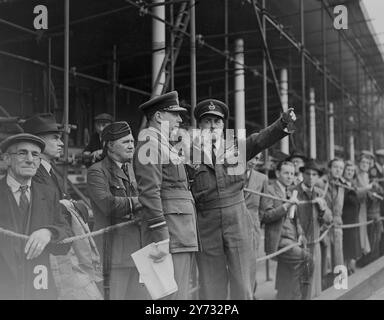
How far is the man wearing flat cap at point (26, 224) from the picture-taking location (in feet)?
7.11

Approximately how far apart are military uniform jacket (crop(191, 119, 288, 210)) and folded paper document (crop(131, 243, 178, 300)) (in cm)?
55

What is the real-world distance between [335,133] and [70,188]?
12.9 meters

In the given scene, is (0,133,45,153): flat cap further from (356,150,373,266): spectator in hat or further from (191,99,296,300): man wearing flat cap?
(356,150,373,266): spectator in hat

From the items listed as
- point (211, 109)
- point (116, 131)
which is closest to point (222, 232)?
point (211, 109)

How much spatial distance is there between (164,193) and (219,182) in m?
0.43

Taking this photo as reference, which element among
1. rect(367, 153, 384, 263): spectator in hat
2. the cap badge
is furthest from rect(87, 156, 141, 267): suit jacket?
rect(367, 153, 384, 263): spectator in hat

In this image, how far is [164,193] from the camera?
8.18 ft

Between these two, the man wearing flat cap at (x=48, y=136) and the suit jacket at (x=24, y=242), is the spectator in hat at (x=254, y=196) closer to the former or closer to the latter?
the man wearing flat cap at (x=48, y=136)

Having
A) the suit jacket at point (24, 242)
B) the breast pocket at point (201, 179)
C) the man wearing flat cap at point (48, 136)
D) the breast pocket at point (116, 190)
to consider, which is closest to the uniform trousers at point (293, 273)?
the breast pocket at point (201, 179)

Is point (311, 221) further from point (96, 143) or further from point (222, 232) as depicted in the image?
point (96, 143)

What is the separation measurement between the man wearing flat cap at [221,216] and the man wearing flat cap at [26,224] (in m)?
0.83

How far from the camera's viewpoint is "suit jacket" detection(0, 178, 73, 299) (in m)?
2.17
